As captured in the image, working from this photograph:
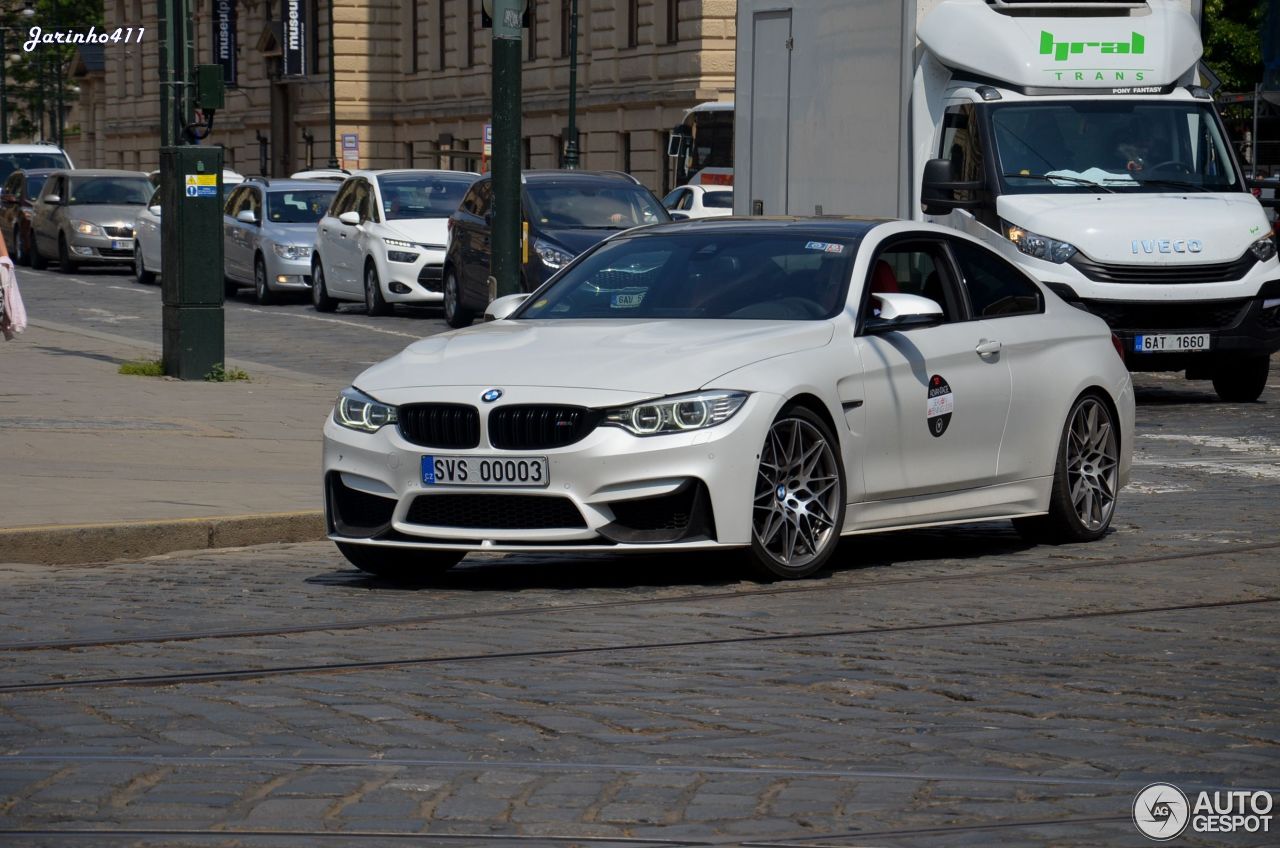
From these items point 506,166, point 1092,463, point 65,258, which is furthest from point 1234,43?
point 1092,463

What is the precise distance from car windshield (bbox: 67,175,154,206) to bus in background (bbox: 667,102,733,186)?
10004mm

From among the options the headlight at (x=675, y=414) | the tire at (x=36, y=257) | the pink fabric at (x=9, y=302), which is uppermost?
the headlight at (x=675, y=414)

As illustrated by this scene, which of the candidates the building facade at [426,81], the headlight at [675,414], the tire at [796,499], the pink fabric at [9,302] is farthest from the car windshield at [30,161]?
the headlight at [675,414]

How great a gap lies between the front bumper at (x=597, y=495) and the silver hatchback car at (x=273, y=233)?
861 inches

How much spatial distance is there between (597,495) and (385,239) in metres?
19.5

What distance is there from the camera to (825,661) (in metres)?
6.96

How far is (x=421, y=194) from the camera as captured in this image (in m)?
28.3

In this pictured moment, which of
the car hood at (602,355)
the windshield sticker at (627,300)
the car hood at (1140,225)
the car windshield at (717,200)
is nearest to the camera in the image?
the car hood at (602,355)

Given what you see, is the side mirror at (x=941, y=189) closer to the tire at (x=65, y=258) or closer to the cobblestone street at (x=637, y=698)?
the cobblestone street at (x=637, y=698)

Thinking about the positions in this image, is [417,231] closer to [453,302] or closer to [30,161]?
[453,302]

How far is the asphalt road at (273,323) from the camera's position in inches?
854

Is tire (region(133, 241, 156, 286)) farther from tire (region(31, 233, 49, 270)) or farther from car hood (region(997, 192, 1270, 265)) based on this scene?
car hood (region(997, 192, 1270, 265))

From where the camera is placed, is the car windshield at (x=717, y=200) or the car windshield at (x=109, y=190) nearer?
the car windshield at (x=717, y=200)

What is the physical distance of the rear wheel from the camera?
1217 inches
